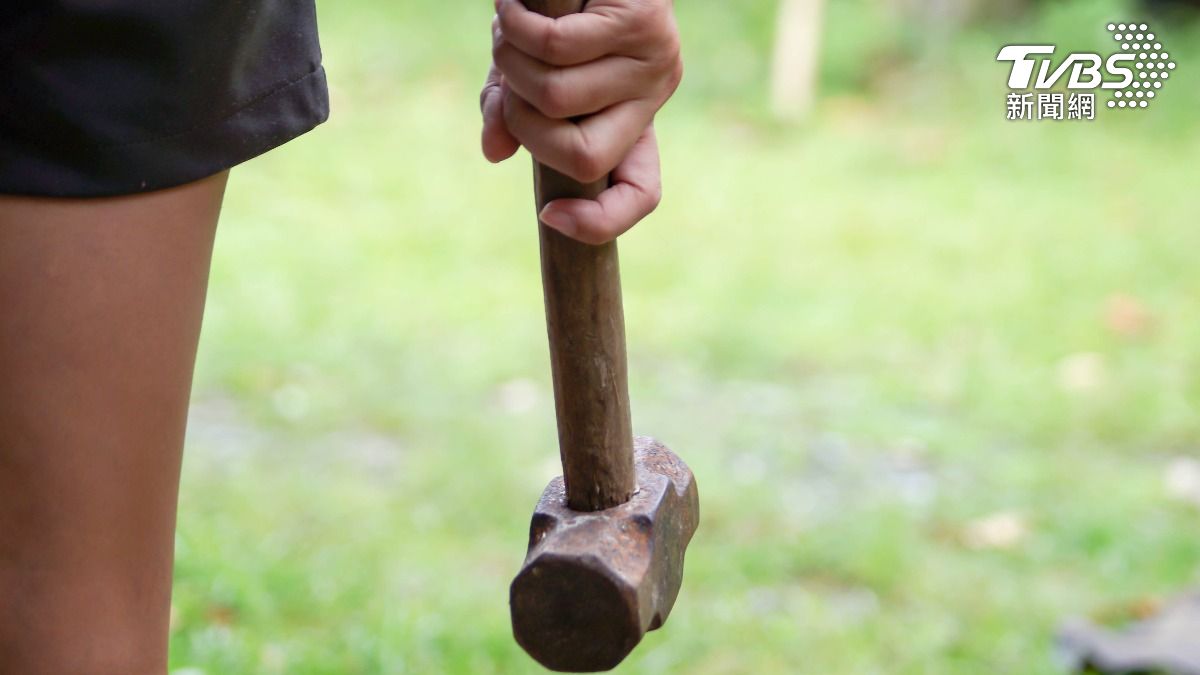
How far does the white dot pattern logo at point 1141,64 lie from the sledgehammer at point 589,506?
5869 mm

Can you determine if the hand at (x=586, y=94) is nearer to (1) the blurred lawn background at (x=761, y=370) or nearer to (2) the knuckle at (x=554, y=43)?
(2) the knuckle at (x=554, y=43)

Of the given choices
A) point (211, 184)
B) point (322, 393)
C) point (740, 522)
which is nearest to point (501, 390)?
point (322, 393)

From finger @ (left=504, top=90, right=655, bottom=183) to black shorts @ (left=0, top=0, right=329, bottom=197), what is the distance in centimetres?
29

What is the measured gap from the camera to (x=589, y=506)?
1387mm

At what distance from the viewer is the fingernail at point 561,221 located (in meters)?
1.24

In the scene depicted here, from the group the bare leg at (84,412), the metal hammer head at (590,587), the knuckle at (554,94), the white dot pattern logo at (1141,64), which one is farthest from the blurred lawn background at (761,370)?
the knuckle at (554,94)

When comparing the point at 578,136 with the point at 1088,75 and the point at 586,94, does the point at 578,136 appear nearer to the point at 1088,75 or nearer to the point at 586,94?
the point at 586,94

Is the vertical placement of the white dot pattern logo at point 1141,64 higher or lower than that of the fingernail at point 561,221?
lower

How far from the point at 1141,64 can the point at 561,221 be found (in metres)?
6.23

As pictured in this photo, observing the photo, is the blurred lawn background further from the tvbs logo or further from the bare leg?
the bare leg

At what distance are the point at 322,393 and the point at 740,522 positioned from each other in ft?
4.65

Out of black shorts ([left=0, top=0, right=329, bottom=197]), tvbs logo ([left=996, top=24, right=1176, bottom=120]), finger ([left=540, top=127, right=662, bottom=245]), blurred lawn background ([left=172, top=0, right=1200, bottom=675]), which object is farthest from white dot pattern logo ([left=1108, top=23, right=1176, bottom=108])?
black shorts ([left=0, top=0, right=329, bottom=197])

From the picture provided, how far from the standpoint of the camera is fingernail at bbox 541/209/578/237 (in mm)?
1243

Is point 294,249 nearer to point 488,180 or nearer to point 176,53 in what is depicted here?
point 488,180
